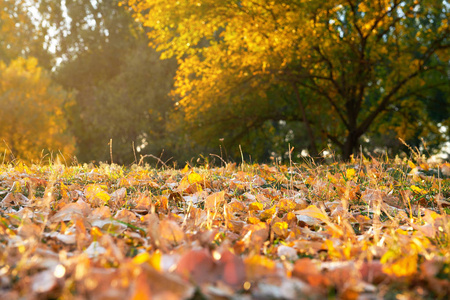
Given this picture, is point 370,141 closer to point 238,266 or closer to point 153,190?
point 153,190

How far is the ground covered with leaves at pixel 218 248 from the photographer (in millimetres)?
932

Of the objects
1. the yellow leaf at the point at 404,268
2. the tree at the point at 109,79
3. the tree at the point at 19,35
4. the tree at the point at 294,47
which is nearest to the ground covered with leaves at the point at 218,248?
the yellow leaf at the point at 404,268

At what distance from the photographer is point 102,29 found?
74.4 feet

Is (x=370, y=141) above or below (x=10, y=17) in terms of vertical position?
below

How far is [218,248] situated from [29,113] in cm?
1811

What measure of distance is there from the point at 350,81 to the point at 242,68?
3121mm

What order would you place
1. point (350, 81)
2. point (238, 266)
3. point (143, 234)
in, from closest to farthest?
point (238, 266) → point (143, 234) → point (350, 81)

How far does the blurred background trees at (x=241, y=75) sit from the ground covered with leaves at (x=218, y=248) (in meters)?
0.59

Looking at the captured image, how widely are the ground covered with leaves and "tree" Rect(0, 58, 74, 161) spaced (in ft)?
51.9

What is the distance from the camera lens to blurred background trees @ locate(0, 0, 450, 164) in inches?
363

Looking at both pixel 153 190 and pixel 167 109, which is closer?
A: pixel 153 190

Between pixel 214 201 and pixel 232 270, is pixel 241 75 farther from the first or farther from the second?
pixel 232 270

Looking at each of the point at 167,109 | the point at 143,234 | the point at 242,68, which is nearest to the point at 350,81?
the point at 242,68

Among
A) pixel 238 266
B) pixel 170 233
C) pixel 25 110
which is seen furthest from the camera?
pixel 25 110
